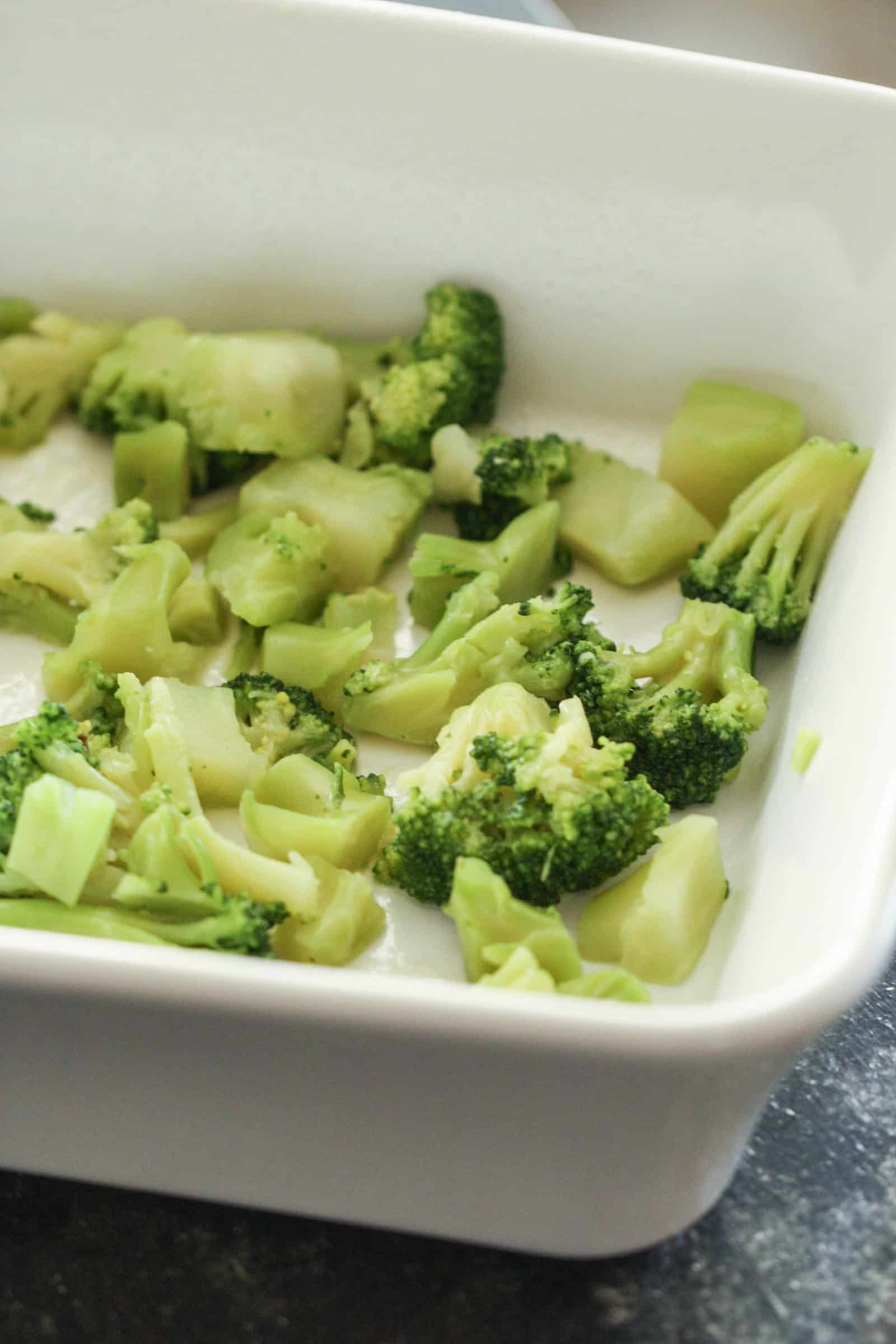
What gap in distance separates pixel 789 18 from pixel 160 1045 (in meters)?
2.64

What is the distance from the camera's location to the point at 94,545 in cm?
182

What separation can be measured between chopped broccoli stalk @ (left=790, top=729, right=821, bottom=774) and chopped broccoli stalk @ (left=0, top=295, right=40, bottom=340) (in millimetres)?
1200

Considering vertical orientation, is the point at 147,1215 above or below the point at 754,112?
below

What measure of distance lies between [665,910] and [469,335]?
0.85 meters

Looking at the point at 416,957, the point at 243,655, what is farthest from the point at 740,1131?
the point at 243,655

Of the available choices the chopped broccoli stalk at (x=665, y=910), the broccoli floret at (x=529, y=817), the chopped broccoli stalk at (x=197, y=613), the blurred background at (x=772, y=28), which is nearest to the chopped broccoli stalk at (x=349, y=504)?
the chopped broccoli stalk at (x=197, y=613)

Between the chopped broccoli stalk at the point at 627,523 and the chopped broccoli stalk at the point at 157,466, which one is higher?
the chopped broccoli stalk at the point at 627,523

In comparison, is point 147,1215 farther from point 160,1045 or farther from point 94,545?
point 94,545

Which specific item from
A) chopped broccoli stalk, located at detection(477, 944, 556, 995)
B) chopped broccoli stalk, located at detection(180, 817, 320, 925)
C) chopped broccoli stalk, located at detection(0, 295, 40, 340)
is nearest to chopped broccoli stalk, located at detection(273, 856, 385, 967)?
chopped broccoli stalk, located at detection(180, 817, 320, 925)

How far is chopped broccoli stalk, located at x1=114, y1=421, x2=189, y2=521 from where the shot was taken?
1.91m

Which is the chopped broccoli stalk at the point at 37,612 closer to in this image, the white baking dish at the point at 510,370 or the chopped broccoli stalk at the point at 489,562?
the white baking dish at the point at 510,370

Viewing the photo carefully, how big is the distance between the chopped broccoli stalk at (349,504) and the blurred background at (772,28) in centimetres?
137

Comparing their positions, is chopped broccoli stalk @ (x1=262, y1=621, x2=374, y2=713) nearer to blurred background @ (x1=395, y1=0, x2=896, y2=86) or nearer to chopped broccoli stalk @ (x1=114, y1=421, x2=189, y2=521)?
chopped broccoli stalk @ (x1=114, y1=421, x2=189, y2=521)

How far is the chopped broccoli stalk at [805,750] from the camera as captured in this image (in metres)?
1.46
